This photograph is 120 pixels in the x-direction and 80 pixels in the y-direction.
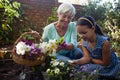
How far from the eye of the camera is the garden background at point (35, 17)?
17.0 ft

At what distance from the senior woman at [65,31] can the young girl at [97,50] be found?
0.42 meters

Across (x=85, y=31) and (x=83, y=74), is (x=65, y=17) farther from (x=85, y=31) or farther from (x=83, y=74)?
(x=83, y=74)

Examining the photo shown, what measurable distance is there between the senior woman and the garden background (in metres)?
1.18

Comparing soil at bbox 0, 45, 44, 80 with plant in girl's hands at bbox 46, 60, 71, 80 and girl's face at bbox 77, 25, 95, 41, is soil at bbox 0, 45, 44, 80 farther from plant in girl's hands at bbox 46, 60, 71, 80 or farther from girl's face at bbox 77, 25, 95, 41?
girl's face at bbox 77, 25, 95, 41

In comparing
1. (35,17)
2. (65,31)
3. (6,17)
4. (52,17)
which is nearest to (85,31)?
(65,31)

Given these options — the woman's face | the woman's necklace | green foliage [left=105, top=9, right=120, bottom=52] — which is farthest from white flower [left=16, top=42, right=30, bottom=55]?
green foliage [left=105, top=9, right=120, bottom=52]

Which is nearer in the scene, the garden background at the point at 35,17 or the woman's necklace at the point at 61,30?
the woman's necklace at the point at 61,30

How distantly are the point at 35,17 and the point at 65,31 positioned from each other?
2829mm

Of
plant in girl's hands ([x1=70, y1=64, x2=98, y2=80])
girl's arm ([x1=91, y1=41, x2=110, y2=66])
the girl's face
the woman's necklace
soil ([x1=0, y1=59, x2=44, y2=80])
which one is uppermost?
the girl's face

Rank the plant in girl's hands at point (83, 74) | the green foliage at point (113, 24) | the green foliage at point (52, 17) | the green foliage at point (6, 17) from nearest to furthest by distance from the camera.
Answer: the plant in girl's hands at point (83, 74), the green foliage at point (6, 17), the green foliage at point (52, 17), the green foliage at point (113, 24)

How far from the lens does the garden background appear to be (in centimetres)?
517

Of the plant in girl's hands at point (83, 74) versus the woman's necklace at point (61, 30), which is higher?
the woman's necklace at point (61, 30)

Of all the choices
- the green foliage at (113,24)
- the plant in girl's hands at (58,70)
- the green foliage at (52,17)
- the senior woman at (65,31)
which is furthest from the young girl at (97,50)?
the green foliage at (113,24)

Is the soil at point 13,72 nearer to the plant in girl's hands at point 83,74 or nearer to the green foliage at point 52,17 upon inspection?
the plant in girl's hands at point 83,74
